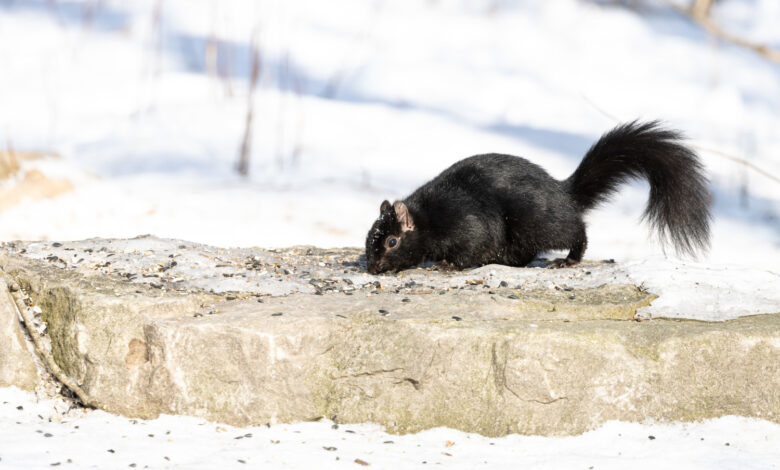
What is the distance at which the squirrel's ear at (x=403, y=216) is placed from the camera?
5320mm

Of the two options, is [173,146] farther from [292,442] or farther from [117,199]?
[292,442]

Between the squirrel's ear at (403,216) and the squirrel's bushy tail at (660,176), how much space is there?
3.70 feet

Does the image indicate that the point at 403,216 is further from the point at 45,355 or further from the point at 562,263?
the point at 45,355

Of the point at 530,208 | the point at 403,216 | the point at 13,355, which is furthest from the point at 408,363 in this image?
the point at 13,355

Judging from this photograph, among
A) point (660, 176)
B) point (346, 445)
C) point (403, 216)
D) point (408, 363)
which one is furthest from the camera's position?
point (403, 216)

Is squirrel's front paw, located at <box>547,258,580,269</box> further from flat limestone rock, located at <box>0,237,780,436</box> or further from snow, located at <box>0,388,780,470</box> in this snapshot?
snow, located at <box>0,388,780,470</box>

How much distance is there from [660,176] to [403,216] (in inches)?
59.6

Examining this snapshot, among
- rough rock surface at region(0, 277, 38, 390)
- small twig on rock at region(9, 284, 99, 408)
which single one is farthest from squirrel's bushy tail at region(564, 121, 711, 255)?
rough rock surface at region(0, 277, 38, 390)

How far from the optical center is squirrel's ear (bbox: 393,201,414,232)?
5320 mm

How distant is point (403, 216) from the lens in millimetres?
5352

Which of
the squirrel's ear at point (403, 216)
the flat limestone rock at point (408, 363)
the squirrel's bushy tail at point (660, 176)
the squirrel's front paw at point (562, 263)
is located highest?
the squirrel's bushy tail at point (660, 176)

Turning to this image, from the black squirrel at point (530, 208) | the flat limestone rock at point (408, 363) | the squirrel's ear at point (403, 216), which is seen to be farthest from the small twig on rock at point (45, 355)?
the squirrel's ear at point (403, 216)

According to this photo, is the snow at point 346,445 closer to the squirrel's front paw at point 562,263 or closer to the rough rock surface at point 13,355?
the rough rock surface at point 13,355

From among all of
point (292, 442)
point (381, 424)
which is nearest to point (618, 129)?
point (381, 424)
